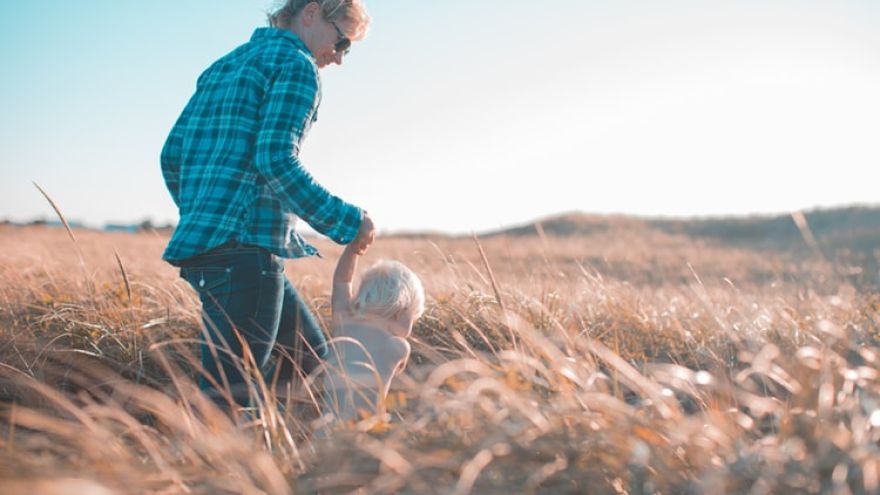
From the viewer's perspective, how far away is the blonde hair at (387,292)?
10.2 ft

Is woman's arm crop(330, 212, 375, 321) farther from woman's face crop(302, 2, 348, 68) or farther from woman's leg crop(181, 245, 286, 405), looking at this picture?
woman's face crop(302, 2, 348, 68)

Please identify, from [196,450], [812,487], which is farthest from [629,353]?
[196,450]

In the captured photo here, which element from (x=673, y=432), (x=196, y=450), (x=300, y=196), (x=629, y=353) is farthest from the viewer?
(x=629, y=353)

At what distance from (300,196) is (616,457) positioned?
4.91 ft

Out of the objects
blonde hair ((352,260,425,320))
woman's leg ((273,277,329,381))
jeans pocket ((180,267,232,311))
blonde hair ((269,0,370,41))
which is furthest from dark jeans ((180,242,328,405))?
blonde hair ((269,0,370,41))

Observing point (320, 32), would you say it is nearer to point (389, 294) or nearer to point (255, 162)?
point (255, 162)

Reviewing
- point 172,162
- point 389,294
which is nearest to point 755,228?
point 389,294

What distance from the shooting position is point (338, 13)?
3.01 meters

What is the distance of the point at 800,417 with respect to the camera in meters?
1.95

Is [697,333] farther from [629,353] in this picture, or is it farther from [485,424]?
[485,424]

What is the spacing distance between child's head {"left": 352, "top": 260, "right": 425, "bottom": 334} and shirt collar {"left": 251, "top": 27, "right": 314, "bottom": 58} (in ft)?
3.14

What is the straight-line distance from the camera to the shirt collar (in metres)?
2.93

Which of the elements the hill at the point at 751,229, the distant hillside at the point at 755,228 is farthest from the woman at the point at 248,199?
the distant hillside at the point at 755,228

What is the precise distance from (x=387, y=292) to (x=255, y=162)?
78cm
